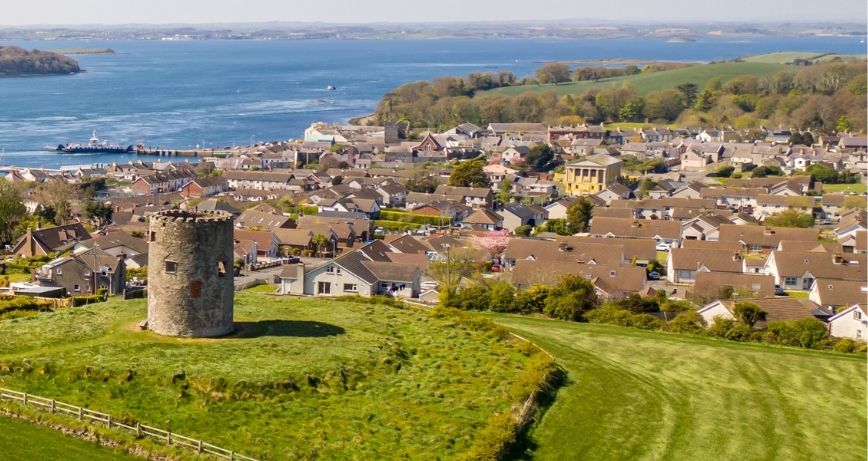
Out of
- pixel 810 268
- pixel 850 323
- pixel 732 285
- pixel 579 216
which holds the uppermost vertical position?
pixel 850 323

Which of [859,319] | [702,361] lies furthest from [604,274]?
[702,361]

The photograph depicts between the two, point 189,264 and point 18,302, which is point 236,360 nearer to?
point 189,264

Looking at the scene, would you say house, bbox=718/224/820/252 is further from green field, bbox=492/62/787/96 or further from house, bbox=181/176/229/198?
green field, bbox=492/62/787/96

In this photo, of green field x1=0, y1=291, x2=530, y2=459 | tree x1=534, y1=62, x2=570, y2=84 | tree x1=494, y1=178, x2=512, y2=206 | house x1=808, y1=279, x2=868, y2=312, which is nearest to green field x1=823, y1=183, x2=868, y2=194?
tree x1=494, y1=178, x2=512, y2=206

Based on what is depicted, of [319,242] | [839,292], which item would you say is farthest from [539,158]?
[839,292]

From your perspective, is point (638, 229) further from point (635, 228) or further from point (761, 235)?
point (761, 235)

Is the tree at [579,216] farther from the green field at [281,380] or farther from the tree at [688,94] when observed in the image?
the tree at [688,94]

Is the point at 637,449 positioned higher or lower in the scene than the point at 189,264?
lower
